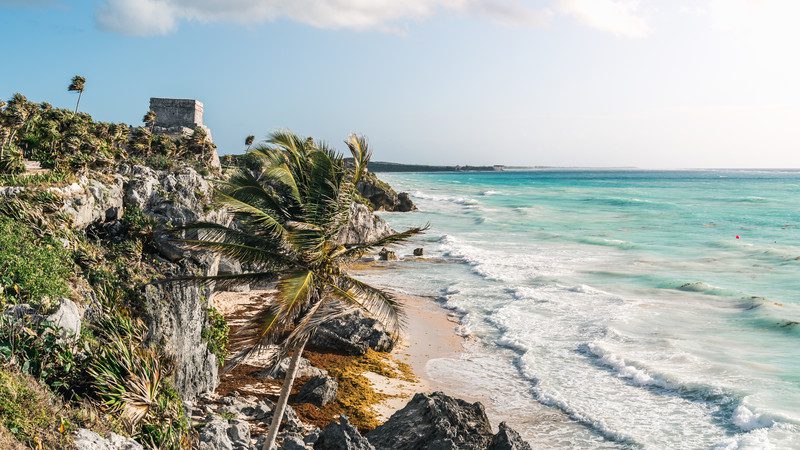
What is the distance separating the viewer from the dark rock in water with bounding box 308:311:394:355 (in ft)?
65.3

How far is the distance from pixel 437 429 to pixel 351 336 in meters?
8.36

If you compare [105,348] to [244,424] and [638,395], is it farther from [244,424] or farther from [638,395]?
[638,395]

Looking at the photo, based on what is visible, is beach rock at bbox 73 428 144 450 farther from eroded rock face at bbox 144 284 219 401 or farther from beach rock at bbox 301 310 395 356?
beach rock at bbox 301 310 395 356

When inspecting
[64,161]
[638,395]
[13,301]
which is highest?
[64,161]

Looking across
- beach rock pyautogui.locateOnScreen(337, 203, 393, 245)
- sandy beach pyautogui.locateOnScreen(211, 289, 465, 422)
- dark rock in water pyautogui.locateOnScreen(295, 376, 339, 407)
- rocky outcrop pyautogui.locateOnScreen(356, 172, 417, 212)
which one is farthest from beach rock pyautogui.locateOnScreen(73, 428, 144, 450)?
rocky outcrop pyautogui.locateOnScreen(356, 172, 417, 212)

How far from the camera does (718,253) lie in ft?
141

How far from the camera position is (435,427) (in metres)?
12.1

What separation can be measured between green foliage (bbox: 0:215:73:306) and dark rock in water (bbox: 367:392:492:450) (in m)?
6.82

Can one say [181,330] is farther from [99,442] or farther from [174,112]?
[174,112]

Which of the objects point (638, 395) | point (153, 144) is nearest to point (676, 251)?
point (638, 395)

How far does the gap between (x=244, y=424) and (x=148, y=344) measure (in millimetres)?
2743

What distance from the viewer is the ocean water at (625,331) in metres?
16.0

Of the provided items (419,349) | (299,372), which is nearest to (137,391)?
(299,372)

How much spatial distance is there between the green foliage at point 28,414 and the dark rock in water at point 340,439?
15.3 feet
